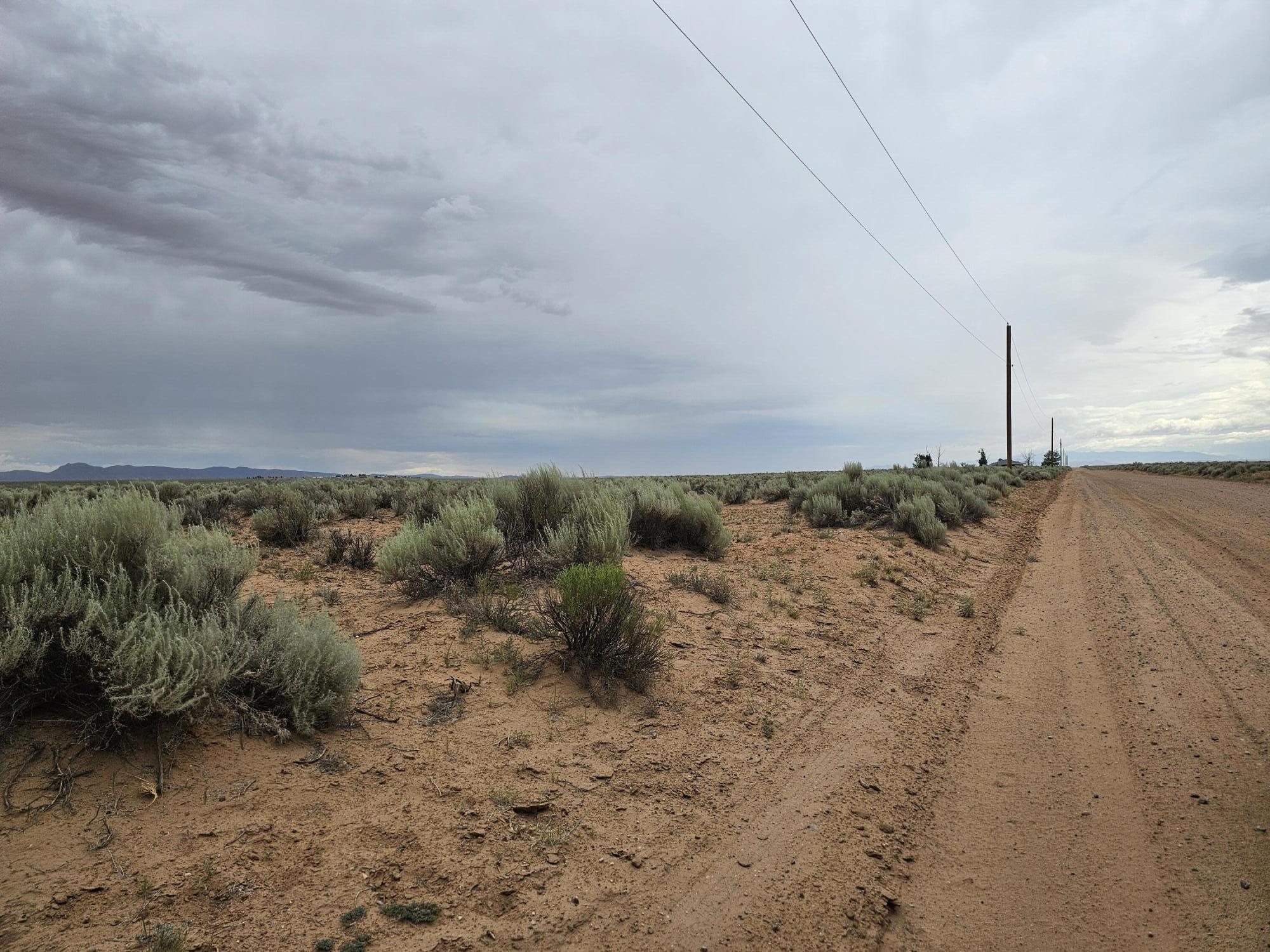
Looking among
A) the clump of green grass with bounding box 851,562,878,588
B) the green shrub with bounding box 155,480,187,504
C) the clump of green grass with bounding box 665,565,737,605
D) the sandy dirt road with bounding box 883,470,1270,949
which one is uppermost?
the green shrub with bounding box 155,480,187,504

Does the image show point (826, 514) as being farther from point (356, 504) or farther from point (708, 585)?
point (356, 504)

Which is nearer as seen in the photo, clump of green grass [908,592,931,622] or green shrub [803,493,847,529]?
clump of green grass [908,592,931,622]

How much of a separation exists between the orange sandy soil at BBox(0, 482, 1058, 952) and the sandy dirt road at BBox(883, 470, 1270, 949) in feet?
0.88

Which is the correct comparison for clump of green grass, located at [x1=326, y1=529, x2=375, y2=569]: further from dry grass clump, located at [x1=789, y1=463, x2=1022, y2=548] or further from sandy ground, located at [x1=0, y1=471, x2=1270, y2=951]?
dry grass clump, located at [x1=789, y1=463, x2=1022, y2=548]

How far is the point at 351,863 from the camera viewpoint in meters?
3.03

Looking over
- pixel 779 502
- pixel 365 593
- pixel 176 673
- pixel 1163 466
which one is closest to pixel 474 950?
pixel 176 673

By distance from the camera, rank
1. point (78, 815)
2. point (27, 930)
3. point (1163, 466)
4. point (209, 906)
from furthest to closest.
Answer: point (1163, 466) < point (78, 815) < point (209, 906) < point (27, 930)

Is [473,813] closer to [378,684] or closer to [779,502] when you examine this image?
[378,684]

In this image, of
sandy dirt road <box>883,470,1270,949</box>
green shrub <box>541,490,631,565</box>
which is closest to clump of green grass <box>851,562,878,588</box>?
sandy dirt road <box>883,470,1270,949</box>

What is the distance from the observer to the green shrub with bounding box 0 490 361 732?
3432 mm

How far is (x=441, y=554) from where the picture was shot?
7.30m

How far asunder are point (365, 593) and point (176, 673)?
154 inches

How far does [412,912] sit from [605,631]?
2730 millimetres

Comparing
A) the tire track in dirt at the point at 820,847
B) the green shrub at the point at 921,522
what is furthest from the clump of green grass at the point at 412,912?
the green shrub at the point at 921,522
